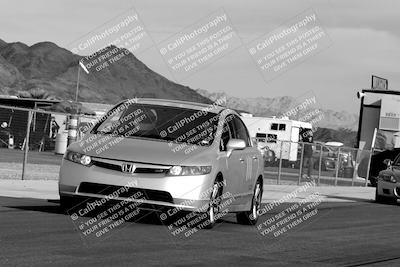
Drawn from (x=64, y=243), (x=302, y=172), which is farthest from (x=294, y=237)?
(x=302, y=172)

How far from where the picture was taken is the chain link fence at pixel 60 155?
23.0 metres

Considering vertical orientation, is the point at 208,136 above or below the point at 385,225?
above

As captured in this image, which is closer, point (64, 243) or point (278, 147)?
point (64, 243)

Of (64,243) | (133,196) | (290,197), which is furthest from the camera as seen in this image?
(290,197)

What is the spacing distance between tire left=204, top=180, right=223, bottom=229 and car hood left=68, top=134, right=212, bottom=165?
401mm

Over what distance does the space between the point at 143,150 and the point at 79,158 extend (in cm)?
81

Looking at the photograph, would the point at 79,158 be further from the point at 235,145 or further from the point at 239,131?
the point at 239,131

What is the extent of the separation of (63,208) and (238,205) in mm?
2383

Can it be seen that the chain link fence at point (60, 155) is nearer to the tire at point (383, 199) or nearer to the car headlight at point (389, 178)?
the tire at point (383, 199)

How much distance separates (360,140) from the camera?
46.0 m

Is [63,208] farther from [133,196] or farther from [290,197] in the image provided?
[290,197]

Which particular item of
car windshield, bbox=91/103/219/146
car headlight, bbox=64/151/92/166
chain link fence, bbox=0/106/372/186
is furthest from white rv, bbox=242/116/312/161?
car headlight, bbox=64/151/92/166

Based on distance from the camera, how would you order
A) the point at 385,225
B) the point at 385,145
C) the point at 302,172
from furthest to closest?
the point at 385,145, the point at 302,172, the point at 385,225

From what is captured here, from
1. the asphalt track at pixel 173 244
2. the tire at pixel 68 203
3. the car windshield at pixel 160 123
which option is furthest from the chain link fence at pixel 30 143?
the tire at pixel 68 203
